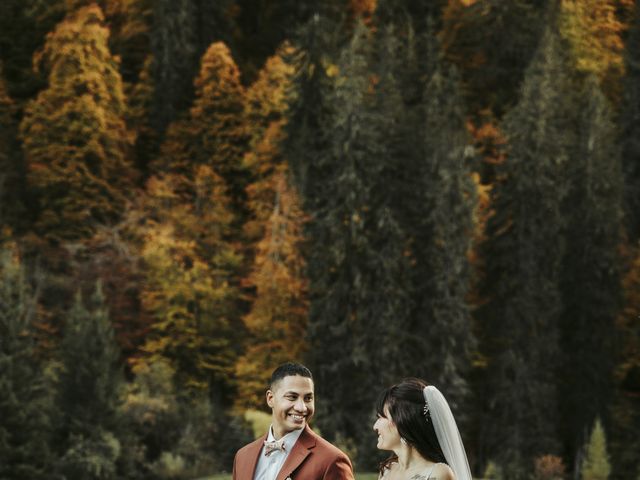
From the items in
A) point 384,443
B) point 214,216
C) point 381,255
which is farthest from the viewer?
point 214,216

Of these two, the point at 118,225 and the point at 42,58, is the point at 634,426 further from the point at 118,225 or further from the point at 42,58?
the point at 42,58

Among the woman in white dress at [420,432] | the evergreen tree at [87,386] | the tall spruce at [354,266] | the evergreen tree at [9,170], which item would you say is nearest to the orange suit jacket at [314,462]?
the woman in white dress at [420,432]

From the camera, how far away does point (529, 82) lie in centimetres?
4266

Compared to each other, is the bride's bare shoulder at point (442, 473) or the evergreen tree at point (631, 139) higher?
the evergreen tree at point (631, 139)

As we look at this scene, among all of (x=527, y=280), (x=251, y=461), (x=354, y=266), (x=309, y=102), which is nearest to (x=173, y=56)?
(x=309, y=102)

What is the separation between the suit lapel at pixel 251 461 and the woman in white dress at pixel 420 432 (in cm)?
62

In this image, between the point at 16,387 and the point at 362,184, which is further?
the point at 362,184

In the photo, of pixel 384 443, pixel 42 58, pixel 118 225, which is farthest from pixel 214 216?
pixel 384 443

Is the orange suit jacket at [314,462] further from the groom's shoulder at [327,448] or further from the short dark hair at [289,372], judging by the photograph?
the short dark hair at [289,372]

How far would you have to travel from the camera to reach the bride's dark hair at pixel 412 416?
6.21 metres

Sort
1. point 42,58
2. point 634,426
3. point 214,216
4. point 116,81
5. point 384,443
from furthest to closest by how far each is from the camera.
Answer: point 42,58 → point 116,81 → point 214,216 → point 634,426 → point 384,443

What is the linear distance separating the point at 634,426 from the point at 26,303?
70.0ft

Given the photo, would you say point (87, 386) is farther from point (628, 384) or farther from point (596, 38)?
point (596, 38)

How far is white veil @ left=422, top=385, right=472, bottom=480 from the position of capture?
6.14 m
